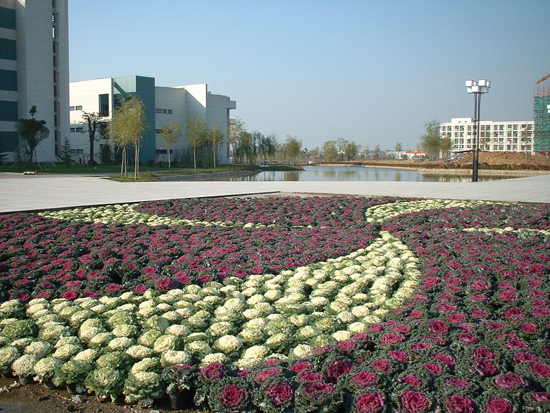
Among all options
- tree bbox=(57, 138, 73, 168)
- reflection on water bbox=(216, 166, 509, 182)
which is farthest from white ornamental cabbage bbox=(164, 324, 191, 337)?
tree bbox=(57, 138, 73, 168)

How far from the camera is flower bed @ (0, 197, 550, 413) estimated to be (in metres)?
2.23

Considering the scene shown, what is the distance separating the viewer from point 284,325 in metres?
3.01

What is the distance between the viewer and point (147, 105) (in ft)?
162

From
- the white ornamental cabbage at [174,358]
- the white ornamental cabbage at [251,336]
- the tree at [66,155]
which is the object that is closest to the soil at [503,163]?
the tree at [66,155]

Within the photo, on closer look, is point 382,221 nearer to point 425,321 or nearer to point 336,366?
point 425,321

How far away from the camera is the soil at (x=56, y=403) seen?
2375mm

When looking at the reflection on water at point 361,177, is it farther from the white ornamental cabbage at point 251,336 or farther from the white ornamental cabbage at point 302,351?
the white ornamental cabbage at point 302,351

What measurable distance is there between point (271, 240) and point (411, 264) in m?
1.71

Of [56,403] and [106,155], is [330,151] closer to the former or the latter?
[106,155]

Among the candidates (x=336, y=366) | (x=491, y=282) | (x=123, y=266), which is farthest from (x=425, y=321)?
(x=123, y=266)

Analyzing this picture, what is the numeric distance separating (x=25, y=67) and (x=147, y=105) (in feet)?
42.3

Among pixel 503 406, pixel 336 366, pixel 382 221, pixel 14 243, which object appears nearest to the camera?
pixel 503 406

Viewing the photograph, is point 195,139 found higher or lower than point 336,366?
higher

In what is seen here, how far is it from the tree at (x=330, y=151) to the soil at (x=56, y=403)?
292ft
